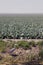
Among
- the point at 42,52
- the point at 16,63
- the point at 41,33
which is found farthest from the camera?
the point at 41,33

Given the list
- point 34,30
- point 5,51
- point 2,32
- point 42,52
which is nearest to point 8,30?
point 2,32

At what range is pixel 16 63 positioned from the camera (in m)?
12.5

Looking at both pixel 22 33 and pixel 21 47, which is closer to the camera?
pixel 21 47

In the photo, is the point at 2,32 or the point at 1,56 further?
the point at 2,32

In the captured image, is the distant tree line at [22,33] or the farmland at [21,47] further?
the distant tree line at [22,33]

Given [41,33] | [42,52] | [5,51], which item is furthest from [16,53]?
[41,33]

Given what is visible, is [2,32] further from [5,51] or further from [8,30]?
[5,51]

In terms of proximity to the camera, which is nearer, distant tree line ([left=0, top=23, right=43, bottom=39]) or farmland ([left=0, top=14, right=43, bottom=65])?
farmland ([left=0, top=14, right=43, bottom=65])

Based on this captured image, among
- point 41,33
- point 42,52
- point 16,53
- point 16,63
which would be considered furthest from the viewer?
point 41,33

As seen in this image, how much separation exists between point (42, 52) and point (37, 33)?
6.49m

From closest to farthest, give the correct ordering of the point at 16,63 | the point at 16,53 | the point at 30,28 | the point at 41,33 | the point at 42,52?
the point at 16,63
the point at 42,52
the point at 16,53
the point at 41,33
the point at 30,28

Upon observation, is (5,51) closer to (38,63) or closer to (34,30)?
(38,63)

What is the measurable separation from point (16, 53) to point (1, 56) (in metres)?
1.25

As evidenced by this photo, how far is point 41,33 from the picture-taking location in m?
19.6
